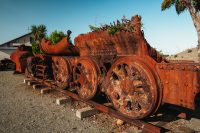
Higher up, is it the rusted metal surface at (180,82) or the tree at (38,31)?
the tree at (38,31)

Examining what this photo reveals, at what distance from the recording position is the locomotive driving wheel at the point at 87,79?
5596 millimetres

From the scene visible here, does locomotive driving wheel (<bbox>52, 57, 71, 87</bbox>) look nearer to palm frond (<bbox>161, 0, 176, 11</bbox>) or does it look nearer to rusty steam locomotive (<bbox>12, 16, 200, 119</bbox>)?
rusty steam locomotive (<bbox>12, 16, 200, 119</bbox>)

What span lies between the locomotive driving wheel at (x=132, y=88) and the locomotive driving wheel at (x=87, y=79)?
0.73m

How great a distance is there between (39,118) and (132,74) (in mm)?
2628

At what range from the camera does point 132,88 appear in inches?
168

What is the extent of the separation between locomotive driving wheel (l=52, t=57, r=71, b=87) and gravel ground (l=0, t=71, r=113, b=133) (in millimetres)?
812

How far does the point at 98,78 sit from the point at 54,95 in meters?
2.81

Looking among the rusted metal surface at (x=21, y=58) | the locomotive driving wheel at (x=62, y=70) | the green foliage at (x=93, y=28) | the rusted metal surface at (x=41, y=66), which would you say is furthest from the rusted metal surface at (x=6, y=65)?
the green foliage at (x=93, y=28)

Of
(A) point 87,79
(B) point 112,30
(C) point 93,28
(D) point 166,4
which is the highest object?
(D) point 166,4

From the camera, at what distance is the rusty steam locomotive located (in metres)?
3.51

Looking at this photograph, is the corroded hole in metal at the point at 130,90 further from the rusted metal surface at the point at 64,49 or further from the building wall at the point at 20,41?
the building wall at the point at 20,41

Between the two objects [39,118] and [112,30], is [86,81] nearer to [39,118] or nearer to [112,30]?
[39,118]

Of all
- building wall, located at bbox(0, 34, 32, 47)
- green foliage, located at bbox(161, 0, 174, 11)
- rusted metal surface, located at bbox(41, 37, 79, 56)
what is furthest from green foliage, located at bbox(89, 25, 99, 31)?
building wall, located at bbox(0, 34, 32, 47)

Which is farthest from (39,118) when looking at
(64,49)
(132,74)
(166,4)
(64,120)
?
(166,4)
